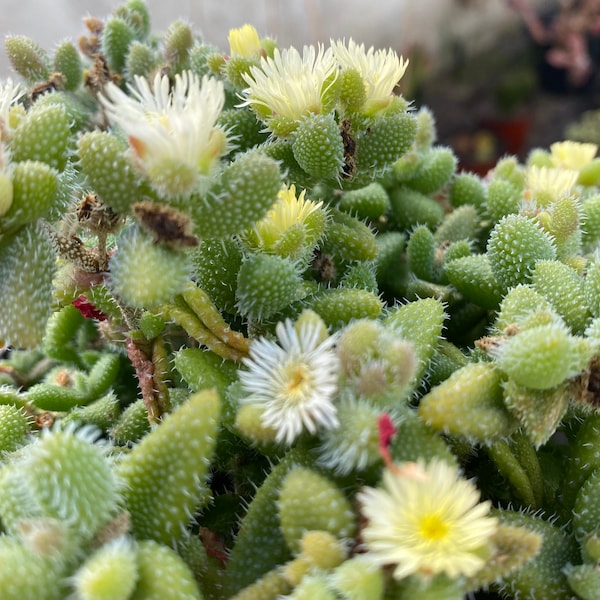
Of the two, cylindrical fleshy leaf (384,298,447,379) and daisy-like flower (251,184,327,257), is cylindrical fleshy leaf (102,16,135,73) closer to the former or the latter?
daisy-like flower (251,184,327,257)

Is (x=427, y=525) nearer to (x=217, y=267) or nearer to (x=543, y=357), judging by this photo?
(x=543, y=357)

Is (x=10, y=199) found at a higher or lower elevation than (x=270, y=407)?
higher

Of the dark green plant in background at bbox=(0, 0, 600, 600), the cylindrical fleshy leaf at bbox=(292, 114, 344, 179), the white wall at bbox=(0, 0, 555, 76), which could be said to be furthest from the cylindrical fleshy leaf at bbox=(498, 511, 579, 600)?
the white wall at bbox=(0, 0, 555, 76)

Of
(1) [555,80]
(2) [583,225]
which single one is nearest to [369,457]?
(2) [583,225]

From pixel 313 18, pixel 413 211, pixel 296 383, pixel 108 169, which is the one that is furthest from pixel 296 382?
pixel 313 18

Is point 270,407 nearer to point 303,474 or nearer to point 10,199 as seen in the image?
point 303,474

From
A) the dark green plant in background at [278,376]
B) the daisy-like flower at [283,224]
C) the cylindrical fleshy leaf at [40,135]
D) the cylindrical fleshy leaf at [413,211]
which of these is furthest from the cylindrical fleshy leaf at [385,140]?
the cylindrical fleshy leaf at [40,135]
